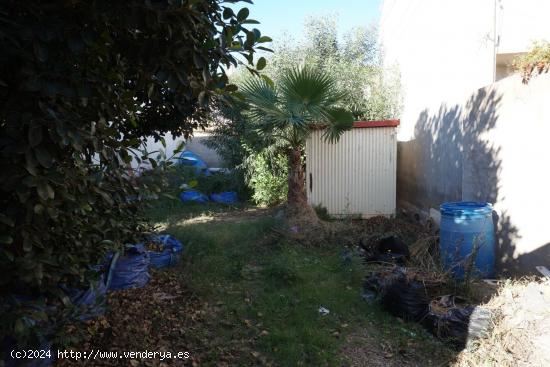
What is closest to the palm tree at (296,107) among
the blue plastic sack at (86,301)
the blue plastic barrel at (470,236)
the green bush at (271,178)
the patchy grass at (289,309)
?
the patchy grass at (289,309)

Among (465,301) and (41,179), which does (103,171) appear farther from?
Answer: (465,301)

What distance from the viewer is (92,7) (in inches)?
61.7

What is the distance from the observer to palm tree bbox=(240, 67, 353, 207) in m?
6.50

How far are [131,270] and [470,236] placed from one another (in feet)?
11.9

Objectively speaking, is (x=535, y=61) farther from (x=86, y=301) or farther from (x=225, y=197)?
(x=225, y=197)

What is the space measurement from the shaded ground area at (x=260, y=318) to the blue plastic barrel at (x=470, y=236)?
999 millimetres

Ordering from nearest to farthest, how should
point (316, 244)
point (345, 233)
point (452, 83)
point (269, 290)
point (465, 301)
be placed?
1. point (465, 301)
2. point (269, 290)
3. point (316, 244)
4. point (345, 233)
5. point (452, 83)

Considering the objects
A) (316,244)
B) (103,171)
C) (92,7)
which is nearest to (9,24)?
(92,7)

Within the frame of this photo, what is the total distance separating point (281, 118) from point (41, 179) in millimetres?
5257

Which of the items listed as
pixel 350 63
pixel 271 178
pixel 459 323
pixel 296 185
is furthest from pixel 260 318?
pixel 350 63

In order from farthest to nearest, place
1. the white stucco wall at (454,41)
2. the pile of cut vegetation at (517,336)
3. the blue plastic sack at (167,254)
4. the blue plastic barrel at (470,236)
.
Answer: the white stucco wall at (454,41)
the blue plastic sack at (167,254)
the blue plastic barrel at (470,236)
the pile of cut vegetation at (517,336)

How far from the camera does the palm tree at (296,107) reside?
21.3ft

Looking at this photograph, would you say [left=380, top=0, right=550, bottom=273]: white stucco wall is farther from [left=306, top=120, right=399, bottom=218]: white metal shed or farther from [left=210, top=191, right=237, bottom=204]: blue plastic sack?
[left=210, top=191, right=237, bottom=204]: blue plastic sack

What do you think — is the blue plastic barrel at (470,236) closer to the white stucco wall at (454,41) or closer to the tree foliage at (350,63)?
the white stucco wall at (454,41)
